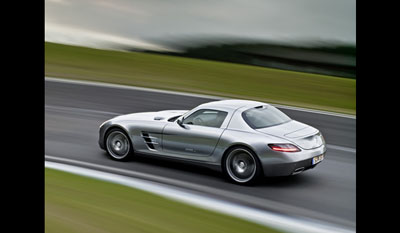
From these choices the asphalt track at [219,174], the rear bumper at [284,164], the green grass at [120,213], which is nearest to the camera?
the green grass at [120,213]

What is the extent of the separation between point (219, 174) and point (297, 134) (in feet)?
4.90

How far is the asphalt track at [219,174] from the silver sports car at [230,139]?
31 centimetres

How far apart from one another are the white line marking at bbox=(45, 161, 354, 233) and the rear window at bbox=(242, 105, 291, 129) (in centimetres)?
149

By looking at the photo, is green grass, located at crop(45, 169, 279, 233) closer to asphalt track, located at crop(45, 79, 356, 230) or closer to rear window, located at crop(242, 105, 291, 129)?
asphalt track, located at crop(45, 79, 356, 230)

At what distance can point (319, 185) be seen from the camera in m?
7.73

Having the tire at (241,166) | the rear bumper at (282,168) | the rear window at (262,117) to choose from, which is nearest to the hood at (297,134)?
the rear window at (262,117)

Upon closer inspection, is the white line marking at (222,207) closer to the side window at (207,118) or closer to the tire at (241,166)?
the tire at (241,166)

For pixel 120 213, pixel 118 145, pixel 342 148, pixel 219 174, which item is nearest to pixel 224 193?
pixel 219 174

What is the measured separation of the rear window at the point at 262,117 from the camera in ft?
25.2

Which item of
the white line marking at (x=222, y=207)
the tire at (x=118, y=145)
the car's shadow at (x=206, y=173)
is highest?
the tire at (x=118, y=145)

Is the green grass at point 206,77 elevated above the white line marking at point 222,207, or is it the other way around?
the green grass at point 206,77

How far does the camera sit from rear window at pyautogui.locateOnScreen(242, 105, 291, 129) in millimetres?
7684

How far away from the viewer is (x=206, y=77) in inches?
721
